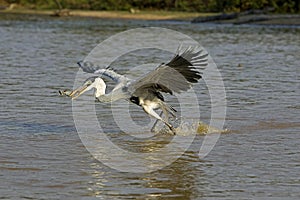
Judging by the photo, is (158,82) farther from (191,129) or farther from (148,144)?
(191,129)

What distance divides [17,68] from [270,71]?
5362 millimetres

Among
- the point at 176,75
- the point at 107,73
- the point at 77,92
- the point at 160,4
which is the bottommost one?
the point at 160,4

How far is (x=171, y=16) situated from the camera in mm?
44562

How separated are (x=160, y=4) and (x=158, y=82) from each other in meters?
41.0

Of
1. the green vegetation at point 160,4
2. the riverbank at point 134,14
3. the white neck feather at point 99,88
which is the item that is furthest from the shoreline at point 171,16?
the white neck feather at point 99,88

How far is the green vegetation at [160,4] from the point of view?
46.5m

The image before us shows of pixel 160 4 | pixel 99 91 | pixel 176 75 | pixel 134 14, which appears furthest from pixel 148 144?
pixel 160 4

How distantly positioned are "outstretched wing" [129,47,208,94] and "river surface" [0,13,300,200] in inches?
27.2

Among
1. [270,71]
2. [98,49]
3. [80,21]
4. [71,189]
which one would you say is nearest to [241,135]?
[71,189]

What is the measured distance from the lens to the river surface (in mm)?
7293

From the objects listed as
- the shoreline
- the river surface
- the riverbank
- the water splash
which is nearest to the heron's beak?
the river surface

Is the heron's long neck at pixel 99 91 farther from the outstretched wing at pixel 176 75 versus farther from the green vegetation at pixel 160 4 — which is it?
the green vegetation at pixel 160 4

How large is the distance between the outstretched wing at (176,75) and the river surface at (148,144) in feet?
2.27

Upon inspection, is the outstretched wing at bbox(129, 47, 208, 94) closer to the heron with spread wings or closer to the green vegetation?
the heron with spread wings
